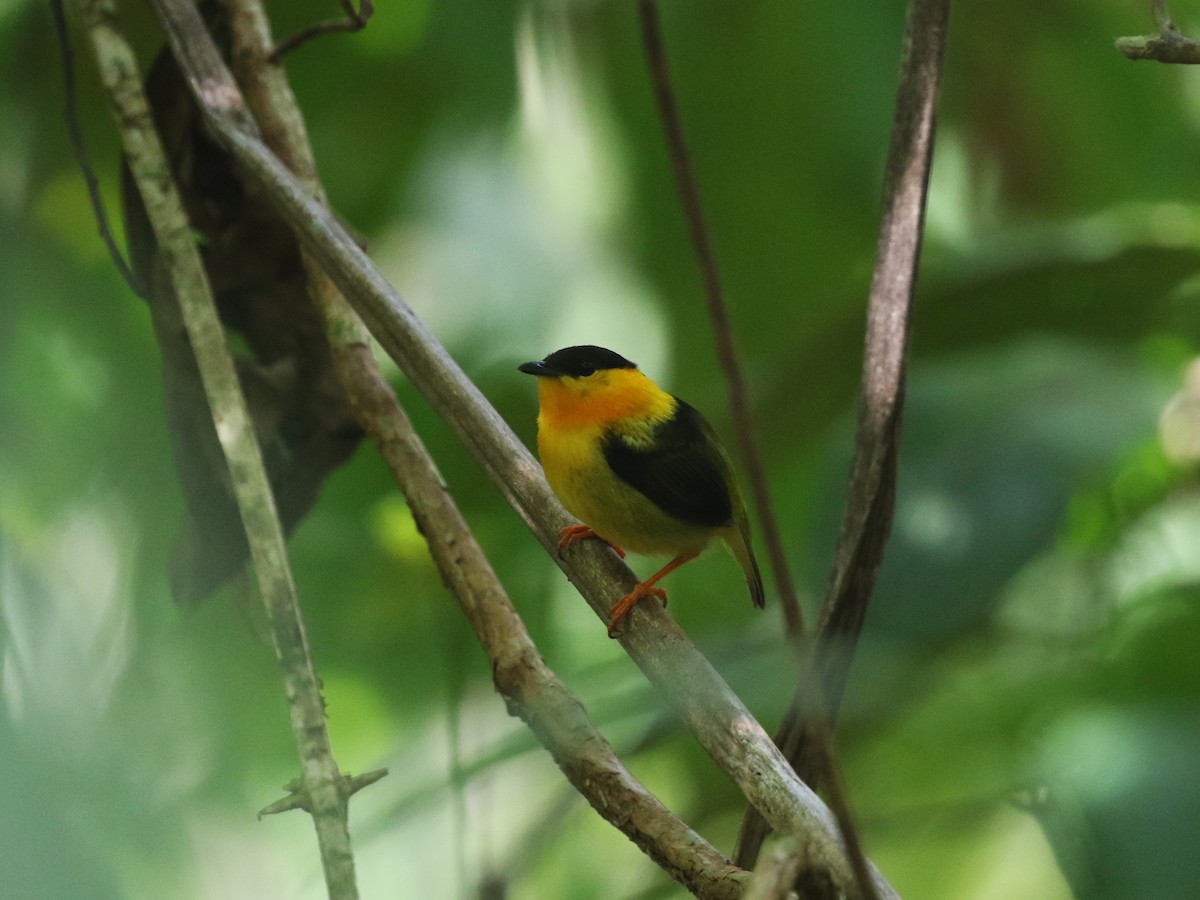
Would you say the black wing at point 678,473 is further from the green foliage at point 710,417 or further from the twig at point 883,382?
the twig at point 883,382

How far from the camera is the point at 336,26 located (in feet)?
6.05

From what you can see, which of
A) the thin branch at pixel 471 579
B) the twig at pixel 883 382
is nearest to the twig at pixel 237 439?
the thin branch at pixel 471 579

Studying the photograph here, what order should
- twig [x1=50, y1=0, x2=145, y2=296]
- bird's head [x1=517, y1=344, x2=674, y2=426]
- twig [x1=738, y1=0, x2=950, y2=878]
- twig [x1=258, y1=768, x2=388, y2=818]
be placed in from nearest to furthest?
twig [x1=258, y1=768, x2=388, y2=818] → twig [x1=738, y1=0, x2=950, y2=878] → twig [x1=50, y1=0, x2=145, y2=296] → bird's head [x1=517, y1=344, x2=674, y2=426]

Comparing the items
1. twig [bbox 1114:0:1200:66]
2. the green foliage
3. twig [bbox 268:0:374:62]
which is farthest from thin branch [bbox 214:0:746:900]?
twig [bbox 1114:0:1200:66]

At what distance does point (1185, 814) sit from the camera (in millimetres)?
1271

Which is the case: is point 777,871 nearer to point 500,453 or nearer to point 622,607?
point 622,607

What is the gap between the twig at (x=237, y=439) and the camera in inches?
50.0

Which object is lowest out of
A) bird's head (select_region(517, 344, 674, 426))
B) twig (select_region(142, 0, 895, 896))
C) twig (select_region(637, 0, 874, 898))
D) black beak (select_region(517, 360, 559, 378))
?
bird's head (select_region(517, 344, 674, 426))

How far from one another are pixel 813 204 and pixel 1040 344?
→ 976 mm

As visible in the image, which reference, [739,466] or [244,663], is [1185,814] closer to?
[244,663]

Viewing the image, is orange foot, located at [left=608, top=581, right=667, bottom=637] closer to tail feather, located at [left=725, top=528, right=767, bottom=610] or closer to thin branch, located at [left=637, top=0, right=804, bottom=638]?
tail feather, located at [left=725, top=528, right=767, bottom=610]

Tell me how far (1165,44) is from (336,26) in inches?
47.6

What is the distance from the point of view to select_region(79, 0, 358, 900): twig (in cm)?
127

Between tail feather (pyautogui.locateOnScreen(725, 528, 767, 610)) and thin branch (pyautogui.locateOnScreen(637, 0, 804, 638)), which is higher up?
thin branch (pyautogui.locateOnScreen(637, 0, 804, 638))
